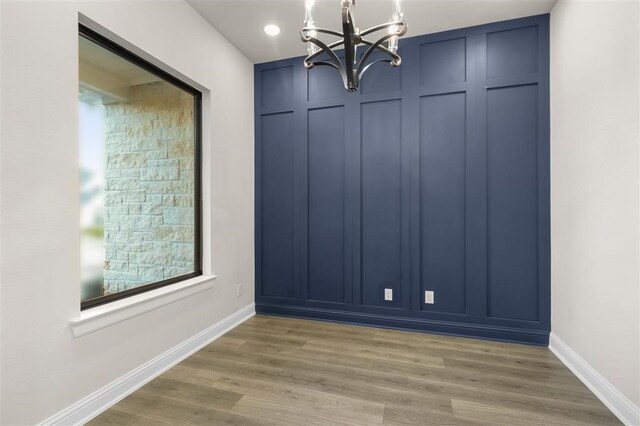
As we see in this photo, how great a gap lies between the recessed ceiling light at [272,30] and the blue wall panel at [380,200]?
111cm

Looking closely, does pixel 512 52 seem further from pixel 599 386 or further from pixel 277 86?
pixel 599 386

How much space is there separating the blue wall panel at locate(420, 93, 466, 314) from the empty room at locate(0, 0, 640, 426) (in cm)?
2

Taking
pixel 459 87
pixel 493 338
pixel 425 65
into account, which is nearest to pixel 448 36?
pixel 425 65

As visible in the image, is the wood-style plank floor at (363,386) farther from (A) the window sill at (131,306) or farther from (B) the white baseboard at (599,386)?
(A) the window sill at (131,306)

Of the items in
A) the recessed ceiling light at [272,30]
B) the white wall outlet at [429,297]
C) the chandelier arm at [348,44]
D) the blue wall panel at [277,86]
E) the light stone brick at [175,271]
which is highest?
the recessed ceiling light at [272,30]

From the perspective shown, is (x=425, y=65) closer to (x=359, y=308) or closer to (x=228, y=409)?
(x=359, y=308)

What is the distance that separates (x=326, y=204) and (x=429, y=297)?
1.40 m

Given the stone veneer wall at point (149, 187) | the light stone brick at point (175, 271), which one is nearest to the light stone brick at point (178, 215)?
the stone veneer wall at point (149, 187)

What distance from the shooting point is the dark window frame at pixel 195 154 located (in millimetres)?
2010

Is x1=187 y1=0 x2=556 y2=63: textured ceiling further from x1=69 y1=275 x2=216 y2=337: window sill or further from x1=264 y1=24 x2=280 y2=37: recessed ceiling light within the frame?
x1=69 y1=275 x2=216 y2=337: window sill

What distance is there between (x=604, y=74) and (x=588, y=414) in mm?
2045

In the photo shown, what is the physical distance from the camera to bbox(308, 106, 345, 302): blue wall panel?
11.1 ft

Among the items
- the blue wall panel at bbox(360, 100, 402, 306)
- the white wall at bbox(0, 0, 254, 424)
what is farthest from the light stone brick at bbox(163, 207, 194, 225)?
the blue wall panel at bbox(360, 100, 402, 306)

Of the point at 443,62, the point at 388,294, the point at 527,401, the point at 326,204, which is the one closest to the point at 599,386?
the point at 527,401
